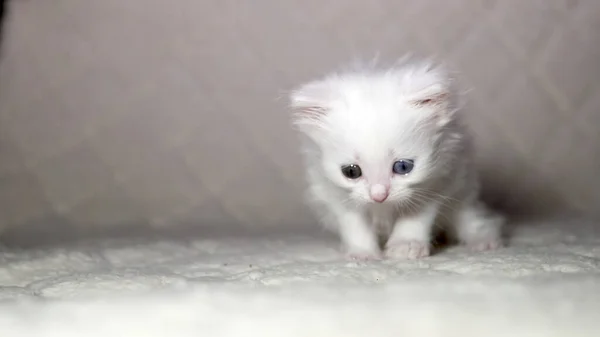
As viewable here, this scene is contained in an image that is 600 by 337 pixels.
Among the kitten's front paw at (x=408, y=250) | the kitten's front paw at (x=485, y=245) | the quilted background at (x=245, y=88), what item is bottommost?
the kitten's front paw at (x=408, y=250)

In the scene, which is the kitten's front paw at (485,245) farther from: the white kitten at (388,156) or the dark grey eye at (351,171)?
Result: the dark grey eye at (351,171)

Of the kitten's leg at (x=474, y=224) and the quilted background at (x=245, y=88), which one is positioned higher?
the quilted background at (x=245, y=88)

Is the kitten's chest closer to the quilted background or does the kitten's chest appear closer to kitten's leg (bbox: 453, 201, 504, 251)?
kitten's leg (bbox: 453, 201, 504, 251)

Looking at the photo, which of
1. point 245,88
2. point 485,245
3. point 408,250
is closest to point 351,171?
point 408,250

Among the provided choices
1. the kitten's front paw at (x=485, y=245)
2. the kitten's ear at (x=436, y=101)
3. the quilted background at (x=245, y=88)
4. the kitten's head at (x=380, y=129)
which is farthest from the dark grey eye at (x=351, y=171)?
the quilted background at (x=245, y=88)

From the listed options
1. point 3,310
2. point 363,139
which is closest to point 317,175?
point 363,139

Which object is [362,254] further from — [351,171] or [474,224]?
[474,224]
